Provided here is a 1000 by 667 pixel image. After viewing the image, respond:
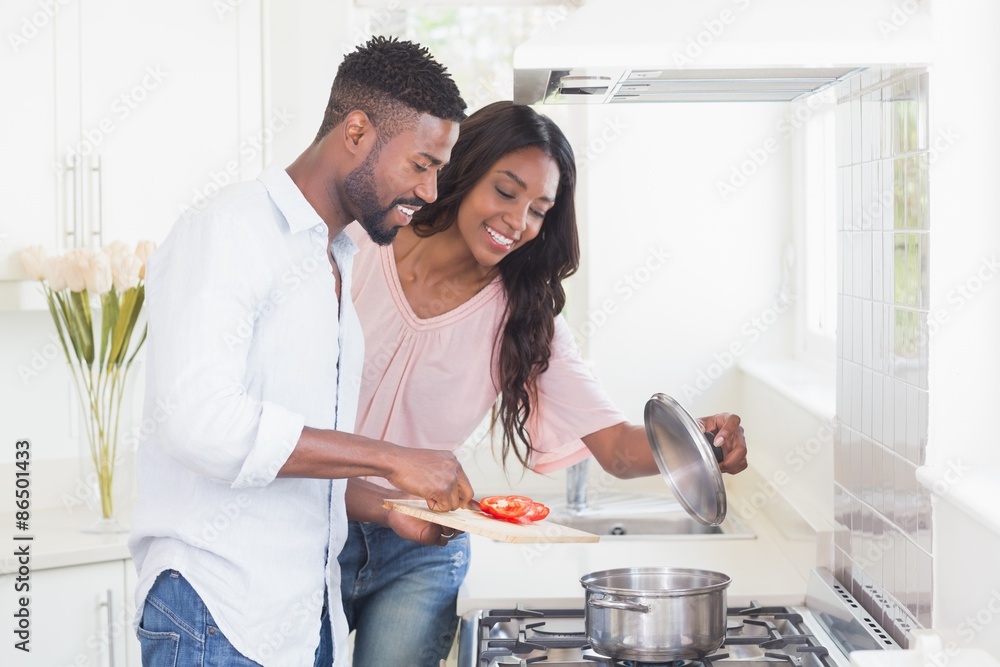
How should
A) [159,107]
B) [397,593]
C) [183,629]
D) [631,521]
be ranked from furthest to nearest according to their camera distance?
[631,521] → [159,107] → [397,593] → [183,629]

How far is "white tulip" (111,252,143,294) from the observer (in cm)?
216

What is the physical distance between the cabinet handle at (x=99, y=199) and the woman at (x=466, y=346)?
833mm

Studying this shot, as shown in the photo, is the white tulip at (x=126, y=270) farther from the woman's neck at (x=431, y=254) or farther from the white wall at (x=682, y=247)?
the white wall at (x=682, y=247)

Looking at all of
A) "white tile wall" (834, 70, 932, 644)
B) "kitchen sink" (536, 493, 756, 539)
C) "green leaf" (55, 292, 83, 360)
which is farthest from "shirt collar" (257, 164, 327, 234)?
"kitchen sink" (536, 493, 756, 539)

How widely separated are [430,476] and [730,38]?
0.59 meters

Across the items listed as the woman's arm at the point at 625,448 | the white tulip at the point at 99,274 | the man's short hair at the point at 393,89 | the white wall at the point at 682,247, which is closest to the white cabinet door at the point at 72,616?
the white tulip at the point at 99,274

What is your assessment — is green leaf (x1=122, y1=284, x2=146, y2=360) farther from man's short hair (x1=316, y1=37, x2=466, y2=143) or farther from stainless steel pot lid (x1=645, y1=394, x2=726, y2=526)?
stainless steel pot lid (x1=645, y1=394, x2=726, y2=526)

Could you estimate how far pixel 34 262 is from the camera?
2125mm

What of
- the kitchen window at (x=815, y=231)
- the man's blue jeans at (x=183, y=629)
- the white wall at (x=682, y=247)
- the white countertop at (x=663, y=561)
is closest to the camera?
the man's blue jeans at (x=183, y=629)

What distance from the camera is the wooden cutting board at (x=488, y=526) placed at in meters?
1.25

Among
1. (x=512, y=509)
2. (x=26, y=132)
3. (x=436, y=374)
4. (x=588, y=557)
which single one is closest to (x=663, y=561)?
(x=588, y=557)

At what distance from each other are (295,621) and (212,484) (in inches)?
7.6

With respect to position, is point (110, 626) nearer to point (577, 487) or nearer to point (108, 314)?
point (108, 314)

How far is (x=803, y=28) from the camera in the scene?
115 cm
